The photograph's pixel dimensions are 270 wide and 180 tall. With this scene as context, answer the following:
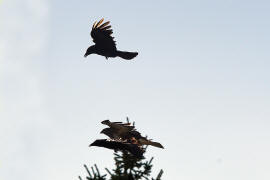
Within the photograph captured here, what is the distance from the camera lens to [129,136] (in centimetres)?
633

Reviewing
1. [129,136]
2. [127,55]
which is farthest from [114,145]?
[127,55]

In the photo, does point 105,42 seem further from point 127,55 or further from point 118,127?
point 118,127

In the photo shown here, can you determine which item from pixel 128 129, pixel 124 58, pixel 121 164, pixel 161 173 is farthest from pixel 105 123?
pixel 124 58

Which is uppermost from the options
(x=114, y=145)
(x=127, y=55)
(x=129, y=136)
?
(x=127, y=55)

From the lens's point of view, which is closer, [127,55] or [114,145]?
[114,145]

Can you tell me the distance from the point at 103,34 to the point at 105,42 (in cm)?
23

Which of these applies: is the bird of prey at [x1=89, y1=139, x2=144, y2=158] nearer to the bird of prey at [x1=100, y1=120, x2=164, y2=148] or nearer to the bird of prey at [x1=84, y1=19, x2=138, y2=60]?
the bird of prey at [x1=100, y1=120, x2=164, y2=148]

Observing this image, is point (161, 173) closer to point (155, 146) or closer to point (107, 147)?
point (155, 146)

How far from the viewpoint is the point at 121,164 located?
6.88m

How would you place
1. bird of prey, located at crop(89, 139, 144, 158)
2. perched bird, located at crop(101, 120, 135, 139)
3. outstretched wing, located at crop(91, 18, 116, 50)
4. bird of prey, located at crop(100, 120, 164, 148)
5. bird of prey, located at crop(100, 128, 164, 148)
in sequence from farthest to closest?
1. outstretched wing, located at crop(91, 18, 116, 50)
2. perched bird, located at crop(101, 120, 135, 139)
3. bird of prey, located at crop(100, 120, 164, 148)
4. bird of prey, located at crop(100, 128, 164, 148)
5. bird of prey, located at crop(89, 139, 144, 158)

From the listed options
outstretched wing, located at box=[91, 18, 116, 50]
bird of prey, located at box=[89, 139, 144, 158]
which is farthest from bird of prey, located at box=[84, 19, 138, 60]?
bird of prey, located at box=[89, 139, 144, 158]

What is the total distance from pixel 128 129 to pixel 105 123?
0.48 metres

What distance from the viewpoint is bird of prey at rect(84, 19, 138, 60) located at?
347 inches

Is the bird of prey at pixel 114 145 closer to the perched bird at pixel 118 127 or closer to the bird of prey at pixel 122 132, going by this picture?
the bird of prey at pixel 122 132
